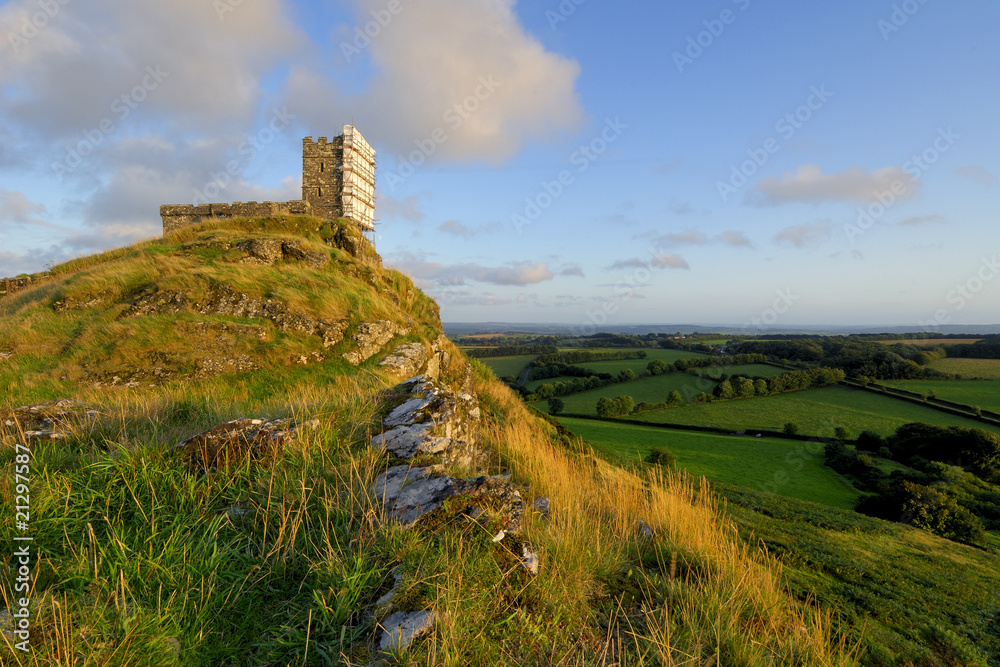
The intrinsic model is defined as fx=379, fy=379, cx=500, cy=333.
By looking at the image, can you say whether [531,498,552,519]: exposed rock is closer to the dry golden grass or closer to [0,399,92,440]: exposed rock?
the dry golden grass

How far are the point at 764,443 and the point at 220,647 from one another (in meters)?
63.3

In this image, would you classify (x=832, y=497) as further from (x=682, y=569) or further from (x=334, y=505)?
(x=334, y=505)

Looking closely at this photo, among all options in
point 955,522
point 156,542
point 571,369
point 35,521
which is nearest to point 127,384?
point 35,521

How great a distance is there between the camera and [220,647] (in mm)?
2473

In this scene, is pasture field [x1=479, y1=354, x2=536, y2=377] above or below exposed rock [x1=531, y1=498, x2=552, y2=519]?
below

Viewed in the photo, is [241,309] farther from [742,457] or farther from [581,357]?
[581,357]

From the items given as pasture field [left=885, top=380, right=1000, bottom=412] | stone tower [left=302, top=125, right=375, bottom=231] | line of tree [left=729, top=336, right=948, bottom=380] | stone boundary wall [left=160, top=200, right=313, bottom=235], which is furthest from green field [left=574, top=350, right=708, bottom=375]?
stone boundary wall [left=160, top=200, right=313, bottom=235]

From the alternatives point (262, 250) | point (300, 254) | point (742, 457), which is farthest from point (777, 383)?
point (262, 250)

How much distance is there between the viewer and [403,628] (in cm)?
258

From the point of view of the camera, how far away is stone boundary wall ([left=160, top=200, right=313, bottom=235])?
906 inches

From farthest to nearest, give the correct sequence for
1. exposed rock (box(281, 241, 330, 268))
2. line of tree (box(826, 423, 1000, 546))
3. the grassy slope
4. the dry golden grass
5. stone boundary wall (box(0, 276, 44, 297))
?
line of tree (box(826, 423, 1000, 546)) → stone boundary wall (box(0, 276, 44, 297)) → exposed rock (box(281, 241, 330, 268)) → the grassy slope → the dry golden grass

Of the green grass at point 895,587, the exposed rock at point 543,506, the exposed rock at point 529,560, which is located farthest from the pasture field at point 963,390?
the exposed rock at point 529,560

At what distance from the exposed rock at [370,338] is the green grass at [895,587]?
37.2 feet

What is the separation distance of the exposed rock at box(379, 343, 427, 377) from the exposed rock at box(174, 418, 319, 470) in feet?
25.1
